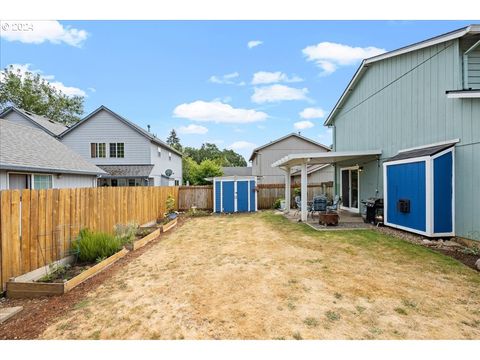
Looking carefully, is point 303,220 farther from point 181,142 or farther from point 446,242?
point 181,142

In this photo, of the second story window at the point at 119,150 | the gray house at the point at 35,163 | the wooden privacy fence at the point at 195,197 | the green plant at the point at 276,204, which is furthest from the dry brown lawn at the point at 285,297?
the second story window at the point at 119,150

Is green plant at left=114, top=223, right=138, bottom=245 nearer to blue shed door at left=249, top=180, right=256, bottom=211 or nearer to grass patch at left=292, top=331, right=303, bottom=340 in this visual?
grass patch at left=292, top=331, right=303, bottom=340

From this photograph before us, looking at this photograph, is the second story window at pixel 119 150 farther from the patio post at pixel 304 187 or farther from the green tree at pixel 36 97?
the green tree at pixel 36 97

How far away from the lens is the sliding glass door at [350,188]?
41.6 feet

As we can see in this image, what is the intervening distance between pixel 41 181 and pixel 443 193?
12716mm

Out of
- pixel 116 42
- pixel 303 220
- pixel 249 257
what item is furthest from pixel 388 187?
pixel 116 42

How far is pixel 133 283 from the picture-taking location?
174 inches

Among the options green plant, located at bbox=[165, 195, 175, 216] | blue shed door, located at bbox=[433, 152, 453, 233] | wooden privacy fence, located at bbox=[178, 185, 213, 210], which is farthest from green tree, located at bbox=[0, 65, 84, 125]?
blue shed door, located at bbox=[433, 152, 453, 233]

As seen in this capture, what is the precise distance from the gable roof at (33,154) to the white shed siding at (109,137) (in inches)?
260

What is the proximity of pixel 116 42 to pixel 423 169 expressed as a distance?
928 centimetres

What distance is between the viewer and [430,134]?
7.57 meters

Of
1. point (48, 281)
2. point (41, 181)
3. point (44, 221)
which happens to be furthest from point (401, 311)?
point (41, 181)

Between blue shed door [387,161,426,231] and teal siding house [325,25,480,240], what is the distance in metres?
0.03

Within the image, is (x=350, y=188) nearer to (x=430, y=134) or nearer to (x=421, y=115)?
(x=421, y=115)
